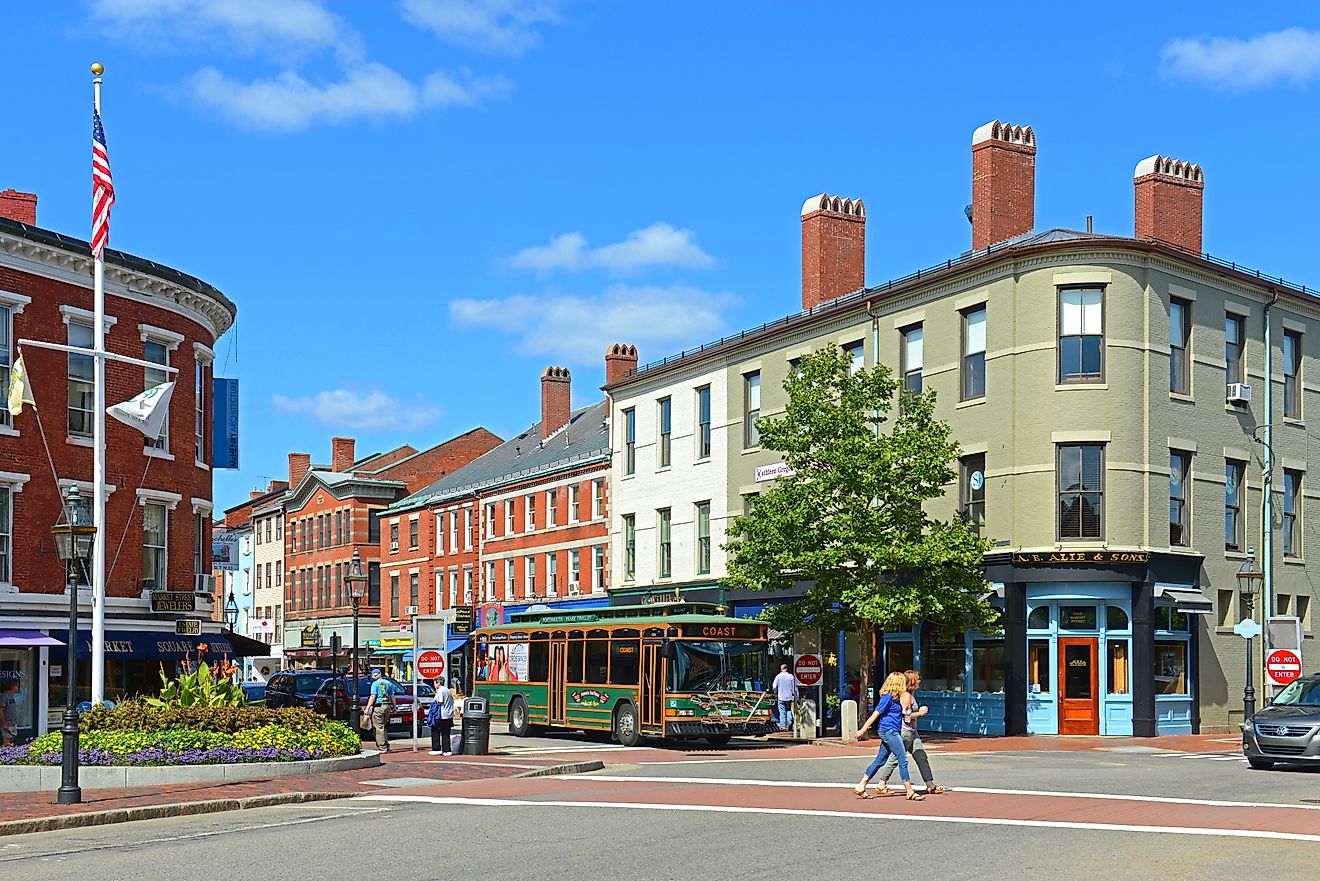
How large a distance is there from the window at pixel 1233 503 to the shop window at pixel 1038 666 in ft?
19.1

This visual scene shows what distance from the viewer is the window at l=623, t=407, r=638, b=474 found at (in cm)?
5422

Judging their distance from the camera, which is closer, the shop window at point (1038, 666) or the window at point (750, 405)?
the shop window at point (1038, 666)

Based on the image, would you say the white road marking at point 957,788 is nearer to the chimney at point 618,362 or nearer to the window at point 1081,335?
the window at point 1081,335

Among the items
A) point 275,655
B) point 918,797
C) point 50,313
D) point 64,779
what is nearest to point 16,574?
point 50,313

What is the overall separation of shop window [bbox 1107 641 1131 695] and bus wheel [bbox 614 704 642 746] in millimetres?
11534

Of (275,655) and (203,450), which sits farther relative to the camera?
(275,655)

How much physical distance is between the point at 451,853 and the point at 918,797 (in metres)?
7.17

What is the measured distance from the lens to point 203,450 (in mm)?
40625

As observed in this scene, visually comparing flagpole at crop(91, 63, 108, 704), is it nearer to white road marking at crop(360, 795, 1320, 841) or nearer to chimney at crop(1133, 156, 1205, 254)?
white road marking at crop(360, 795, 1320, 841)

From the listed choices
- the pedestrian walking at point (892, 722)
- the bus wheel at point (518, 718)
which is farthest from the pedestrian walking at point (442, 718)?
the pedestrian walking at point (892, 722)

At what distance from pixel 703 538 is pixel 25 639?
72.1 ft

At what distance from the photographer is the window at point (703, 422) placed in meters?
50.0

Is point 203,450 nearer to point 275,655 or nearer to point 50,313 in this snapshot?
point 50,313

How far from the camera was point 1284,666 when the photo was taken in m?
29.4
